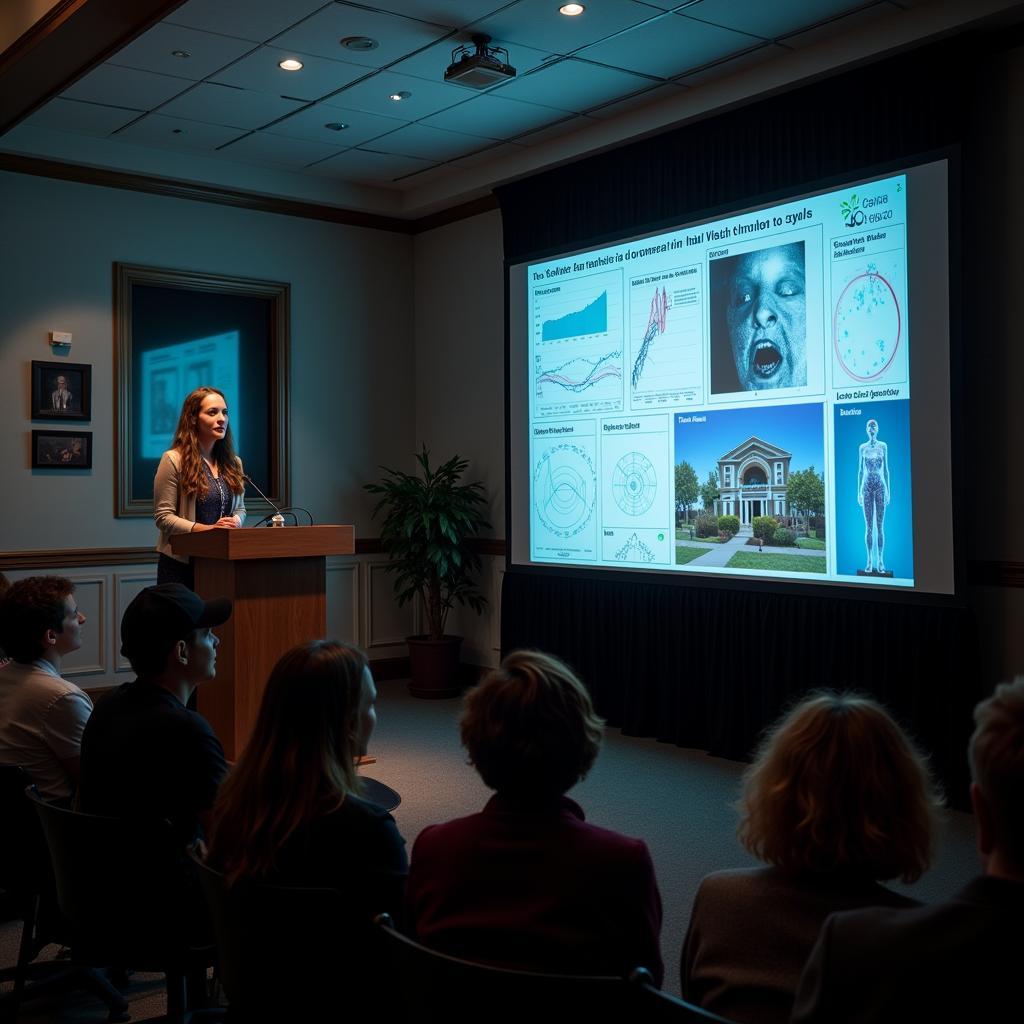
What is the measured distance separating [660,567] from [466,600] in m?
1.96

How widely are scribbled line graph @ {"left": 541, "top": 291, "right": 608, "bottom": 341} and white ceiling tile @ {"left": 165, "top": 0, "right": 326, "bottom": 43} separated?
85.4 inches

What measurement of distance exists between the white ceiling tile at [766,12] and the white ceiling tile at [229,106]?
2.29 m

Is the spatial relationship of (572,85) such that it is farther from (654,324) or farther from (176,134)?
(176,134)

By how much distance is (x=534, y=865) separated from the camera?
5.04 feet

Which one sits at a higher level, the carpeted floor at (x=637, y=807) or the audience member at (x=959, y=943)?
the audience member at (x=959, y=943)

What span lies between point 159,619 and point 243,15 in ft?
10.7

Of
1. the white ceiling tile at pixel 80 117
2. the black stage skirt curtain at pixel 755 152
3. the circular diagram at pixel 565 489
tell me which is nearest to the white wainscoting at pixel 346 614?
the circular diagram at pixel 565 489

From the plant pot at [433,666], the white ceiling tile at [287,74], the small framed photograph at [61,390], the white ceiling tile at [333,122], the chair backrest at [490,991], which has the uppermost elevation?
the white ceiling tile at [333,122]

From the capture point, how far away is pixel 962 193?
14.5 ft

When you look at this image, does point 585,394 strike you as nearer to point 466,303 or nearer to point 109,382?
point 466,303

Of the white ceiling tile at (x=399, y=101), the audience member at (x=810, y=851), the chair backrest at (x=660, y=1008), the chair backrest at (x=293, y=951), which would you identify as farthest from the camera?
the white ceiling tile at (x=399, y=101)

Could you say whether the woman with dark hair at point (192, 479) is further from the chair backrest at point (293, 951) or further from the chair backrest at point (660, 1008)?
the chair backrest at point (660, 1008)

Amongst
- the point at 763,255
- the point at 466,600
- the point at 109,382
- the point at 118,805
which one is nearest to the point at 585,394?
the point at 763,255

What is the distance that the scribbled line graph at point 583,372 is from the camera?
234 inches
